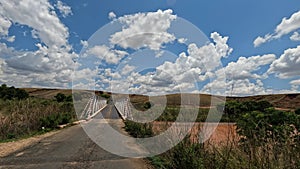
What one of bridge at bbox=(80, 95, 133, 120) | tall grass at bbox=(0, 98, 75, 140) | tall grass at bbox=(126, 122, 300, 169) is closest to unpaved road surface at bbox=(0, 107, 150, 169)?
tall grass at bbox=(126, 122, 300, 169)

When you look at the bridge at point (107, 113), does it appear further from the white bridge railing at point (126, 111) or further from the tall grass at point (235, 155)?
the tall grass at point (235, 155)

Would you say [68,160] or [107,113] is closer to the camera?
[68,160]

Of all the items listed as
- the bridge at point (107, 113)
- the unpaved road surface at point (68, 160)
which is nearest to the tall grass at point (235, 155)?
the unpaved road surface at point (68, 160)

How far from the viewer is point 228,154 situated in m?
4.06

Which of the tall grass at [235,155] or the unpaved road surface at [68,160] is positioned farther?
the unpaved road surface at [68,160]

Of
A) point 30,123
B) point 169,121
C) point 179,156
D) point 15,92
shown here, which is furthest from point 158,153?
point 15,92

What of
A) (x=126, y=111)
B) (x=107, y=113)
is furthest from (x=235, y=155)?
(x=107, y=113)

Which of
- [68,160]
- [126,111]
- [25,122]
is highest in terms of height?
[126,111]

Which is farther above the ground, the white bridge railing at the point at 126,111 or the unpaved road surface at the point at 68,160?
the white bridge railing at the point at 126,111

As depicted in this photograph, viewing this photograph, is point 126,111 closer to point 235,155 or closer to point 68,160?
point 68,160

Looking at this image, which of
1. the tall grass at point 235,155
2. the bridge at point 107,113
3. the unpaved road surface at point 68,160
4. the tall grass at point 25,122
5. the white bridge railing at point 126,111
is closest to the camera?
the tall grass at point 235,155

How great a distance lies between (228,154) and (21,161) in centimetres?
539

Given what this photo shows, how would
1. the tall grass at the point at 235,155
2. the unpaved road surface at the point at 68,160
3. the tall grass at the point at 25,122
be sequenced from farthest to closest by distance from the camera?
1. the tall grass at the point at 25,122
2. the unpaved road surface at the point at 68,160
3. the tall grass at the point at 235,155

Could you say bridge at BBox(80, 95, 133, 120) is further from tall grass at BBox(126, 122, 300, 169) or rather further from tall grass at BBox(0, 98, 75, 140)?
tall grass at BBox(126, 122, 300, 169)
